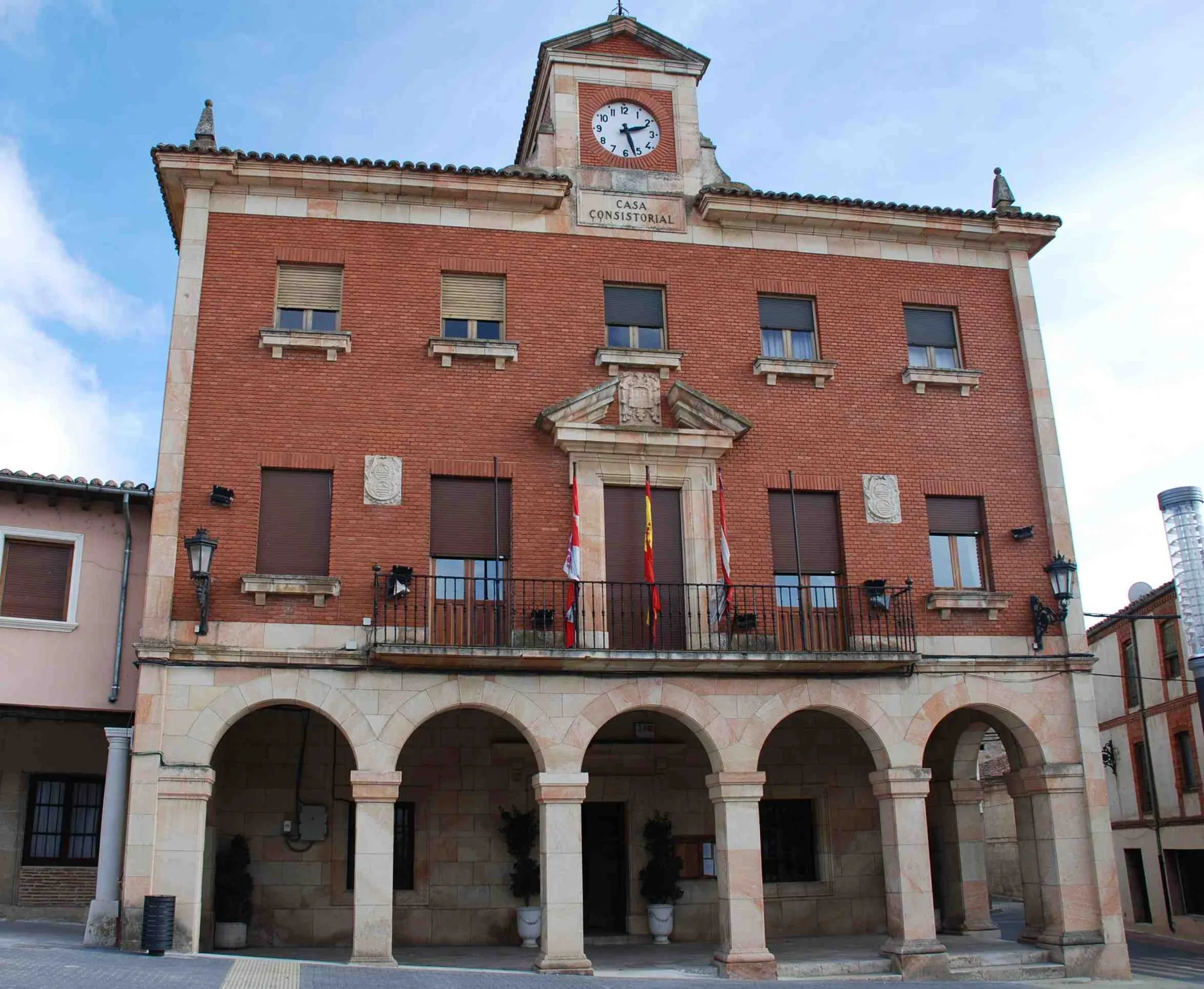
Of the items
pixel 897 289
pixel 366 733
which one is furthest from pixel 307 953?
pixel 897 289

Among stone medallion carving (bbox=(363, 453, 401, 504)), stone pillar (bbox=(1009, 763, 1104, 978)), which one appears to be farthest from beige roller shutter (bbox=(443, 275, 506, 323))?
stone pillar (bbox=(1009, 763, 1104, 978))

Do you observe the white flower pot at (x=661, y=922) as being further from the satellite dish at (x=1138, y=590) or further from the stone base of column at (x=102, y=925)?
the satellite dish at (x=1138, y=590)

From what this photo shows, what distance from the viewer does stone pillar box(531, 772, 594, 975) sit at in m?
14.3

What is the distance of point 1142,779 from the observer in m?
31.0

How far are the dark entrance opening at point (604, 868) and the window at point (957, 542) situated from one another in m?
5.95

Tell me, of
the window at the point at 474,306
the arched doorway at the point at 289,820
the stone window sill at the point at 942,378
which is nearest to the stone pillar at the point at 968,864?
the stone window sill at the point at 942,378

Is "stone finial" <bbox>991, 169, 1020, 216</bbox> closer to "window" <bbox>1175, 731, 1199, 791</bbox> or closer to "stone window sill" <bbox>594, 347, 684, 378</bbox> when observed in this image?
"stone window sill" <bbox>594, 347, 684, 378</bbox>

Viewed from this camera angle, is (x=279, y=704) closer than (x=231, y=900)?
Yes

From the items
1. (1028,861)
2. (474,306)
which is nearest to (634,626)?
(474,306)

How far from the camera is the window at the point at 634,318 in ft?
→ 57.2

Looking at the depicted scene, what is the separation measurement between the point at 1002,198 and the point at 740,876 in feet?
37.1

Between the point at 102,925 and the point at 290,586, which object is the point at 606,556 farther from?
the point at 102,925

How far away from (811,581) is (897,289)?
4926 millimetres

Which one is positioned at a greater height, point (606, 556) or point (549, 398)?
point (549, 398)
